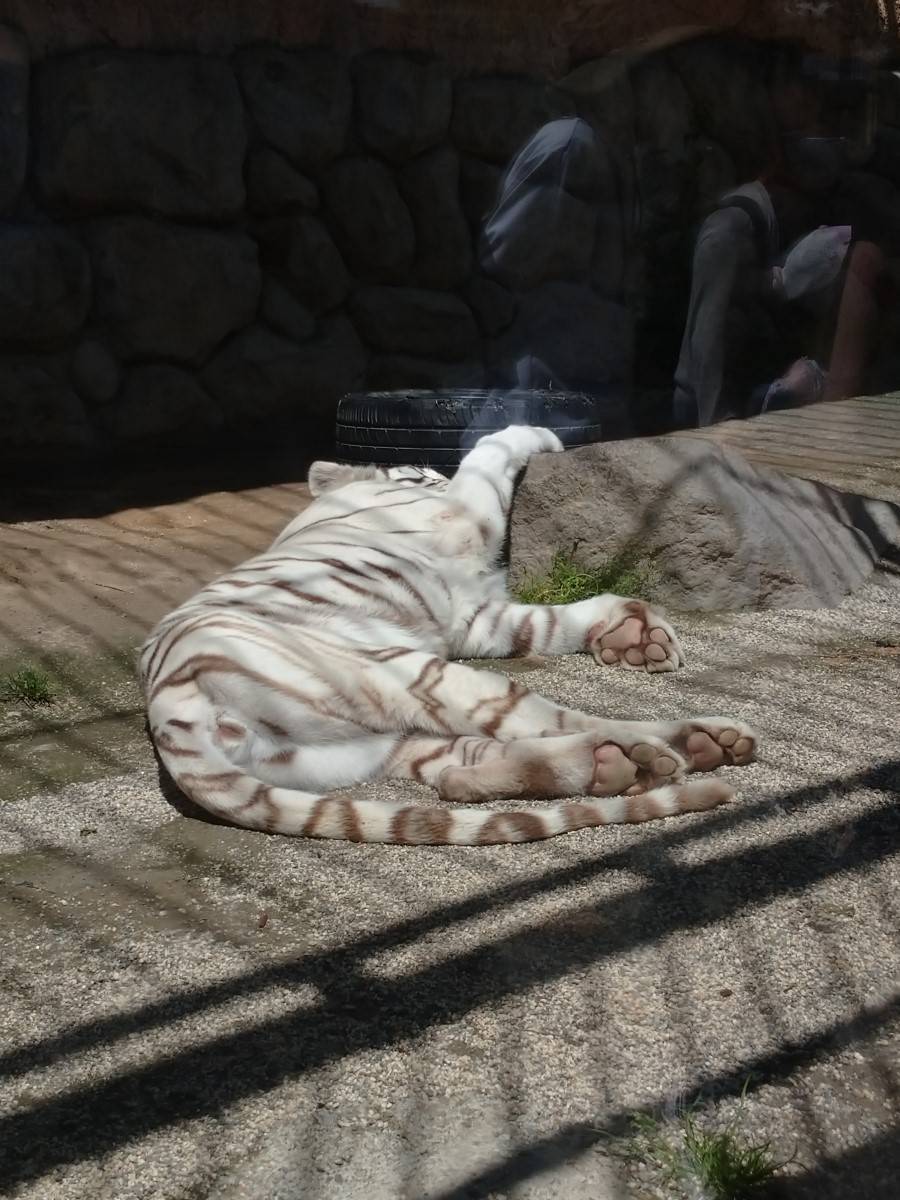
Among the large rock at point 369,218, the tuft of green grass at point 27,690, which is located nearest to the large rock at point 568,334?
the large rock at point 369,218

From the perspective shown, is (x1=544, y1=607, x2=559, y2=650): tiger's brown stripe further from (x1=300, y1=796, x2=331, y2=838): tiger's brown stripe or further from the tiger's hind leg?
(x1=300, y1=796, x2=331, y2=838): tiger's brown stripe

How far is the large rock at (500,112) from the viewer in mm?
6742

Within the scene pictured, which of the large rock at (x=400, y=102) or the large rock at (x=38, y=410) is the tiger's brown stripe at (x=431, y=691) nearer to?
the large rock at (x=38, y=410)

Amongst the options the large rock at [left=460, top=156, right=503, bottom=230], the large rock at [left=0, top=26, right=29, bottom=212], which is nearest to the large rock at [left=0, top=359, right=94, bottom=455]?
the large rock at [left=0, top=26, right=29, bottom=212]

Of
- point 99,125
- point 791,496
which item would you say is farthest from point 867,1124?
point 99,125

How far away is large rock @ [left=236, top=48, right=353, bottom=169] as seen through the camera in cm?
621

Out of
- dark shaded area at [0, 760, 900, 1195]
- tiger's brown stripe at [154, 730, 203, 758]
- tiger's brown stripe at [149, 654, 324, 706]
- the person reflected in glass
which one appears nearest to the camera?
dark shaded area at [0, 760, 900, 1195]

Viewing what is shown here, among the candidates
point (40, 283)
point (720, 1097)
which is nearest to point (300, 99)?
point (40, 283)

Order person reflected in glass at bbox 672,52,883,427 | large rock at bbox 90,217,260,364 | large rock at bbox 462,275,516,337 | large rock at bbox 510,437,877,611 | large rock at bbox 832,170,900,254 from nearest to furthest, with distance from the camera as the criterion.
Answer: large rock at bbox 510,437,877,611 → person reflected in glass at bbox 672,52,883,427 → large rock at bbox 90,217,260,364 → large rock at bbox 832,170,900,254 → large rock at bbox 462,275,516,337

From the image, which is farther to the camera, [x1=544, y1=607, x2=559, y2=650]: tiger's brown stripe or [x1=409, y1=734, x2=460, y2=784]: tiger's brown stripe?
[x1=544, y1=607, x2=559, y2=650]: tiger's brown stripe

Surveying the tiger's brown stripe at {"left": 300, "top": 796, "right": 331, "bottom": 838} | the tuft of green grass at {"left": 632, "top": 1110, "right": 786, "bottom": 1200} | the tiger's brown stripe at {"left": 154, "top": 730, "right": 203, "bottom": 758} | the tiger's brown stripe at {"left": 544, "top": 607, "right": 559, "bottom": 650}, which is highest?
the tuft of green grass at {"left": 632, "top": 1110, "right": 786, "bottom": 1200}

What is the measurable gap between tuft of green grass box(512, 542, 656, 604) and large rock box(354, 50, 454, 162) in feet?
11.7

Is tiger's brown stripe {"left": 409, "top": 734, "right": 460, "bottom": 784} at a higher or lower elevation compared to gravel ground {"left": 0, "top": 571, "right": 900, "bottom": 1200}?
lower

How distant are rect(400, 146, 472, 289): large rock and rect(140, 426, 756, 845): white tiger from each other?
11.7 ft
